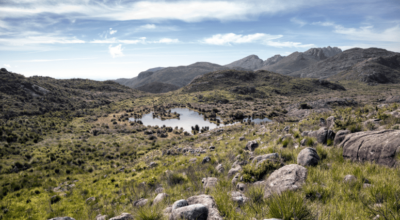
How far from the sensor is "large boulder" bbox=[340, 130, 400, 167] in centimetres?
562

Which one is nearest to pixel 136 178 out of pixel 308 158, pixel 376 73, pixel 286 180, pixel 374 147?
pixel 286 180

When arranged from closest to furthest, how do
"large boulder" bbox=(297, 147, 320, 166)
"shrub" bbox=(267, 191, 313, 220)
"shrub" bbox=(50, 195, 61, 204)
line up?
"shrub" bbox=(267, 191, 313, 220) < "large boulder" bbox=(297, 147, 320, 166) < "shrub" bbox=(50, 195, 61, 204)

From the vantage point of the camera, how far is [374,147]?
614cm

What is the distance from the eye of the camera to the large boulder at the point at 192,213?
4.63m

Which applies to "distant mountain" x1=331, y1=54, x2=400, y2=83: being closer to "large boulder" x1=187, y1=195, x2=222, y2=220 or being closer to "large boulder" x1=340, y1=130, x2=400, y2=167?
"large boulder" x1=340, y1=130, x2=400, y2=167

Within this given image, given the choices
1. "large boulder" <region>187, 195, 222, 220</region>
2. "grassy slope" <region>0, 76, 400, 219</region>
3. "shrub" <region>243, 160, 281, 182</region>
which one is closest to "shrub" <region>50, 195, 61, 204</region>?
"grassy slope" <region>0, 76, 400, 219</region>

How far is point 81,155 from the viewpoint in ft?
76.3

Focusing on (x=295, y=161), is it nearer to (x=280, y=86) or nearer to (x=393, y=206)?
(x=393, y=206)

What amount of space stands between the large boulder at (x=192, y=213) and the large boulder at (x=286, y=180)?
6.87 ft

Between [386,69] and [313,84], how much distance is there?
10493 cm

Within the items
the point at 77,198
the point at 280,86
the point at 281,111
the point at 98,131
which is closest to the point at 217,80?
the point at 280,86

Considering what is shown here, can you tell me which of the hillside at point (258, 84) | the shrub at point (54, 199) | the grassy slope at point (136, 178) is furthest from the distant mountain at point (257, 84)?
the shrub at point (54, 199)

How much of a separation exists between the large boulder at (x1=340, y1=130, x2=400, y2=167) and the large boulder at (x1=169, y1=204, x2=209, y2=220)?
6466 mm

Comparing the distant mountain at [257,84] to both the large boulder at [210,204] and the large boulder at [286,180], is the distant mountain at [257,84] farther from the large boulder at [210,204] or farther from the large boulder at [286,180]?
the large boulder at [210,204]
